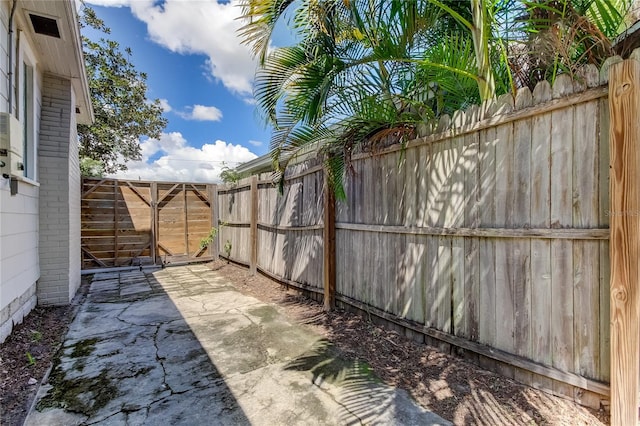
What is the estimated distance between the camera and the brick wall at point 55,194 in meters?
4.20

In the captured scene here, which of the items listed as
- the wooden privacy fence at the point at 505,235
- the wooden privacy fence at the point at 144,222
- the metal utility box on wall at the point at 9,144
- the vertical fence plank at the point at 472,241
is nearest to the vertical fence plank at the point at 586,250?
the wooden privacy fence at the point at 505,235

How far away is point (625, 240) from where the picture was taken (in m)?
1.60

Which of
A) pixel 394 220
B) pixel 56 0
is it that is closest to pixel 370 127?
pixel 394 220

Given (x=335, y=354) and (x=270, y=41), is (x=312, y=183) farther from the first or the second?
(x=335, y=354)

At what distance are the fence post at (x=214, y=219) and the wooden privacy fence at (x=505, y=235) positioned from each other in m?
5.49

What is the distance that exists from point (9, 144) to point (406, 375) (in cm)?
380

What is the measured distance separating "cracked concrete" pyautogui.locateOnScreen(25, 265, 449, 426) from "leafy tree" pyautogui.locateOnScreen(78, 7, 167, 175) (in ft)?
Answer: 28.2

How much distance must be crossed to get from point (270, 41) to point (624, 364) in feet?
11.1

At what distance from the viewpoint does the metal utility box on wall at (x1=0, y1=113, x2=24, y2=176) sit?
254cm

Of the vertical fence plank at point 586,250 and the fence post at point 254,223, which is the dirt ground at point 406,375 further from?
the fence post at point 254,223

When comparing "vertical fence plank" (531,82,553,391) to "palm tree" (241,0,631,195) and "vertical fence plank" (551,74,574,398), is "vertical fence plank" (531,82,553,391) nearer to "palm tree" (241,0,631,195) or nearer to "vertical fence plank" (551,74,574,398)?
"vertical fence plank" (551,74,574,398)

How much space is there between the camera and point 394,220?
309 cm

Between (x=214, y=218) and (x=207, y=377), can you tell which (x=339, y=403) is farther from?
(x=214, y=218)

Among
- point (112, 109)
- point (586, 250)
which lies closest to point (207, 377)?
point (586, 250)
